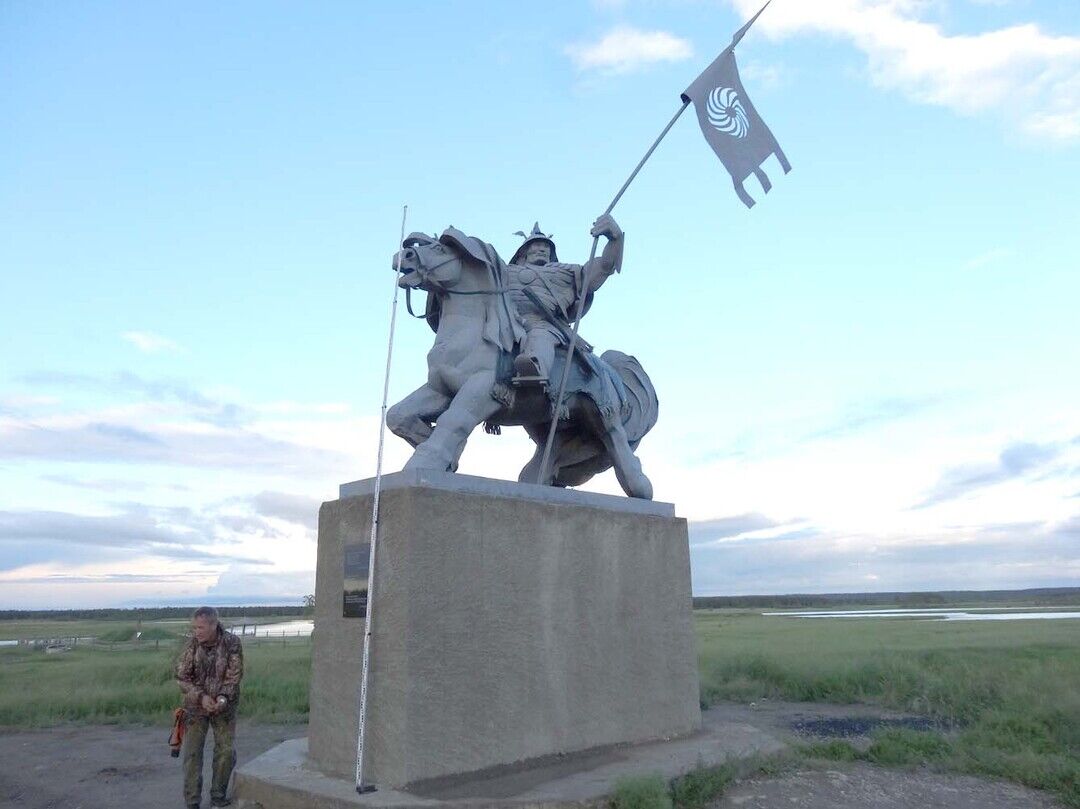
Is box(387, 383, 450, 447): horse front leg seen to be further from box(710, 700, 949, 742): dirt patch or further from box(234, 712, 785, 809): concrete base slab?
box(710, 700, 949, 742): dirt patch

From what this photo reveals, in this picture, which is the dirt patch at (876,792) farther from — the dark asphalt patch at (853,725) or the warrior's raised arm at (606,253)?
the warrior's raised arm at (606,253)

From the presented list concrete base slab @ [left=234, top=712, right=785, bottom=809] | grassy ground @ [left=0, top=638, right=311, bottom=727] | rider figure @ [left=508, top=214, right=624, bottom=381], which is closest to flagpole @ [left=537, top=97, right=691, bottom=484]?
rider figure @ [left=508, top=214, right=624, bottom=381]

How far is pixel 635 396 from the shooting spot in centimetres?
852

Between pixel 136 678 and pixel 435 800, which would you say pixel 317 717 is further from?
pixel 136 678

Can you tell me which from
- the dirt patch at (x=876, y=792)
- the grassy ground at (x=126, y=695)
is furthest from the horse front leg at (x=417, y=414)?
the grassy ground at (x=126, y=695)

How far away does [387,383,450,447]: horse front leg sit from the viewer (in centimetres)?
648

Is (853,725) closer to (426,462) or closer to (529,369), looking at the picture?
(529,369)

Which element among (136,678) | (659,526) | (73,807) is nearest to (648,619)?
(659,526)

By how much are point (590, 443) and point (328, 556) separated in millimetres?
2879

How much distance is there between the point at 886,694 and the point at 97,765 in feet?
28.3

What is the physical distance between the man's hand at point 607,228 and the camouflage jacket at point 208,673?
434 cm

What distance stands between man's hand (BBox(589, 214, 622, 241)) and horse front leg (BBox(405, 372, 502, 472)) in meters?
1.84

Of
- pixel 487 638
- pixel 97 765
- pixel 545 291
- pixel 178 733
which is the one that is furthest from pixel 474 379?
pixel 97 765

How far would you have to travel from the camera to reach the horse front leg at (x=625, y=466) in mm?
7684
